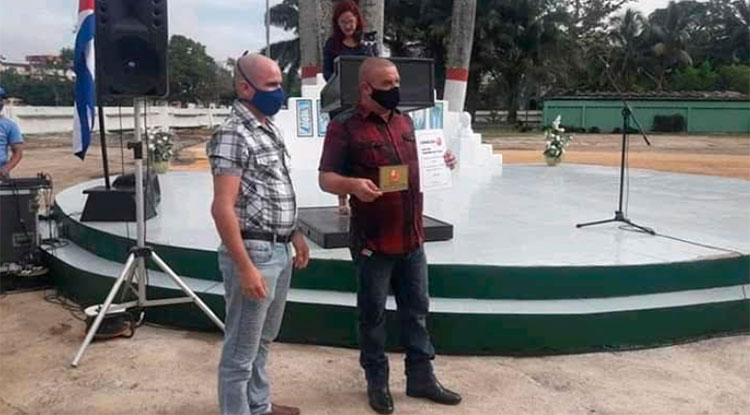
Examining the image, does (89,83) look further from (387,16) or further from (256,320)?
(387,16)

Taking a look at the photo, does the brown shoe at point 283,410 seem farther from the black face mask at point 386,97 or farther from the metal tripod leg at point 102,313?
the black face mask at point 386,97

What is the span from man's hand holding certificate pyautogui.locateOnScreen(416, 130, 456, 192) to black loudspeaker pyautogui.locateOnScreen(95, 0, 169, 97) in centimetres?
143

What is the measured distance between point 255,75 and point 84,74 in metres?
3.06

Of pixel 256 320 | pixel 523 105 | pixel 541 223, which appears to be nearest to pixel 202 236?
pixel 256 320

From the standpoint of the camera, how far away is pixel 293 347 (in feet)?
Result: 11.6

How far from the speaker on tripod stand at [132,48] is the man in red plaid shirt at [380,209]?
133 cm

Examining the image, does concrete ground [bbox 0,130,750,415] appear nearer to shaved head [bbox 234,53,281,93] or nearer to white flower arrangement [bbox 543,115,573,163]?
shaved head [bbox 234,53,281,93]

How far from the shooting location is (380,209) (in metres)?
2.60

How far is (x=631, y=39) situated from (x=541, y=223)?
41.5 meters

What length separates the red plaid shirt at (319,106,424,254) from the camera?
256 cm

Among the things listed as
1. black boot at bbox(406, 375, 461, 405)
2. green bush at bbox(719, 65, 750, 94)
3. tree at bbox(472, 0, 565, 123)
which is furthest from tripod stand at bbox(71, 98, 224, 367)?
green bush at bbox(719, 65, 750, 94)

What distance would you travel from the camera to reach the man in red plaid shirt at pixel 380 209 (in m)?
2.53

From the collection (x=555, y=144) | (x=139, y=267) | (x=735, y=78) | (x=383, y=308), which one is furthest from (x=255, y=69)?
(x=735, y=78)

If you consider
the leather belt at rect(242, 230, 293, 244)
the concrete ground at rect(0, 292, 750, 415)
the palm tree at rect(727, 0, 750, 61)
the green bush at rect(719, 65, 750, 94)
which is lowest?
the concrete ground at rect(0, 292, 750, 415)
